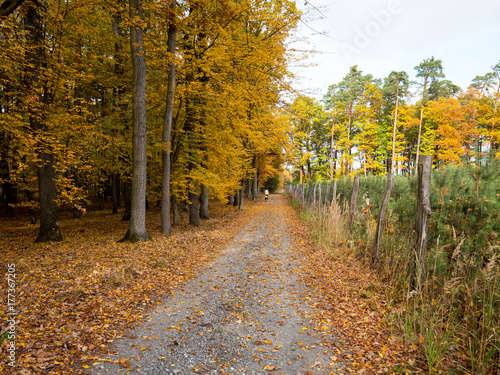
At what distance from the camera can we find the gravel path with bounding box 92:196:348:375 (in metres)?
2.71

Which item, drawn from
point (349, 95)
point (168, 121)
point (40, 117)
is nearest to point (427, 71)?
point (349, 95)

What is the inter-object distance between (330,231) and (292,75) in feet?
18.3

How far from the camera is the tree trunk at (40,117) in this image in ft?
23.5

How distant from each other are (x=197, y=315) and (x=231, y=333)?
0.73 m

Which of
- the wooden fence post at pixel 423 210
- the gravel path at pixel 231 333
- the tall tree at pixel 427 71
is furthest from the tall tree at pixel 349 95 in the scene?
the gravel path at pixel 231 333

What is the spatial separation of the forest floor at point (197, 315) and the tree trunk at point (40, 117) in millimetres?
1522

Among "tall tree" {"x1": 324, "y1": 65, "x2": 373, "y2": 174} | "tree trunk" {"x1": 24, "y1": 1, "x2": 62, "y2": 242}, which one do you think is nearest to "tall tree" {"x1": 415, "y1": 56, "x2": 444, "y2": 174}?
"tall tree" {"x1": 324, "y1": 65, "x2": 373, "y2": 174}

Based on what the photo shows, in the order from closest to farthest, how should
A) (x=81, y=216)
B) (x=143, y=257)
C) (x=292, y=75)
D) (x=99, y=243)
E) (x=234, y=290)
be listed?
(x=234, y=290)
(x=143, y=257)
(x=99, y=243)
(x=292, y=75)
(x=81, y=216)

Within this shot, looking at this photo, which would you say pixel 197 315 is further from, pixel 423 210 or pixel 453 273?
pixel 423 210

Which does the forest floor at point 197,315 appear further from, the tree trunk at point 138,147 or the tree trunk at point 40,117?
the tree trunk at point 40,117

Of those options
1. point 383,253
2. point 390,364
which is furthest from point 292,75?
point 390,364

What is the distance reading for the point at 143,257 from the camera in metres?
6.09

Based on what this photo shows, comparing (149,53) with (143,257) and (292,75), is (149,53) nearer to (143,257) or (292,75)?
(292,75)

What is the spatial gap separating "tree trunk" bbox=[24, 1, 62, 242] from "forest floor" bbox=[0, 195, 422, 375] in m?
1.52
